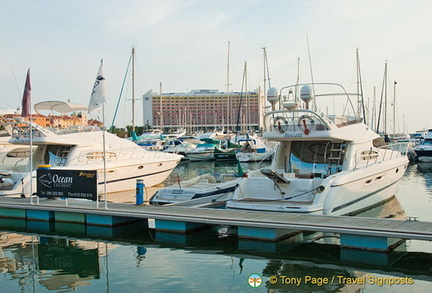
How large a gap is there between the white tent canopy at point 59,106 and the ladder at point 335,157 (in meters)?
13.4

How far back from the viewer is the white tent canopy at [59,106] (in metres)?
22.8

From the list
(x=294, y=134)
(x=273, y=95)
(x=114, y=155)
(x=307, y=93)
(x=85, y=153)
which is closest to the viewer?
(x=294, y=134)

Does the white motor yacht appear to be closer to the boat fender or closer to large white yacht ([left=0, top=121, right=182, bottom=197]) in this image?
large white yacht ([left=0, top=121, right=182, bottom=197])

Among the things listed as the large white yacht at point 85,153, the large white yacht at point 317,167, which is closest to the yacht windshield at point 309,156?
the large white yacht at point 317,167

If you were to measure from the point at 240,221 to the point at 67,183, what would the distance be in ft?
17.7

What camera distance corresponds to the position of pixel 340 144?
15328mm

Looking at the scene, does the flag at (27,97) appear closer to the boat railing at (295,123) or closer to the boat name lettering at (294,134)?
the boat railing at (295,123)

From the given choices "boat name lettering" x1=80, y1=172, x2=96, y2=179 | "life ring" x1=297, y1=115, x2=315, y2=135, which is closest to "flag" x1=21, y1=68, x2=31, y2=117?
"boat name lettering" x1=80, y1=172, x2=96, y2=179

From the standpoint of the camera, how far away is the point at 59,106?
2311 centimetres

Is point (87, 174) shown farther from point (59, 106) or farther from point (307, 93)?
point (59, 106)

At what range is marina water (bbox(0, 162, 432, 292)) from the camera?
870 centimetres

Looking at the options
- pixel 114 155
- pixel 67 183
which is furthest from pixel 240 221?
pixel 114 155

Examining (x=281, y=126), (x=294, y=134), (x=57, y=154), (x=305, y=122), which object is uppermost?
(x=305, y=122)

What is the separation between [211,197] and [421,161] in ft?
96.2
